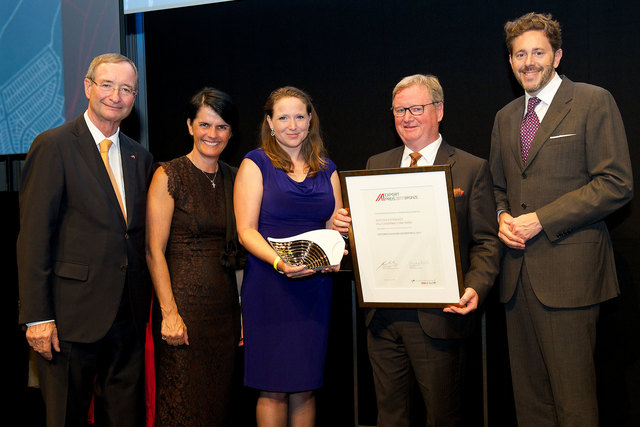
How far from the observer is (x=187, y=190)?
2.56 m

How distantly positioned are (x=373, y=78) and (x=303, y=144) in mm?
1290

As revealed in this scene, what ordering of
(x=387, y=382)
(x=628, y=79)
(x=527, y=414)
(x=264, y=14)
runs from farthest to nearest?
1. (x=264, y=14)
2. (x=628, y=79)
3. (x=527, y=414)
4. (x=387, y=382)

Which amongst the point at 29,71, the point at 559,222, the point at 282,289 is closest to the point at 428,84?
the point at 559,222

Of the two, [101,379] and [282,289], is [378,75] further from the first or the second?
[101,379]

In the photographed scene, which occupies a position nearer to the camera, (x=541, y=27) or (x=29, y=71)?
(x=541, y=27)

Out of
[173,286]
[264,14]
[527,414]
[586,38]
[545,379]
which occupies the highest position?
[264,14]

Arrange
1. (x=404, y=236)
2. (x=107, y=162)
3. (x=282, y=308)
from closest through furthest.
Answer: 1. (x=404, y=236)
2. (x=107, y=162)
3. (x=282, y=308)

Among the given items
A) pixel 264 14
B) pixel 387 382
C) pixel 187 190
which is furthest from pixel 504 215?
pixel 264 14

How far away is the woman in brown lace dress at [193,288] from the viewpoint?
2.50 metres

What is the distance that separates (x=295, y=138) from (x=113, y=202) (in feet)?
2.80

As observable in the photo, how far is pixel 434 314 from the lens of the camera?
87.4 inches

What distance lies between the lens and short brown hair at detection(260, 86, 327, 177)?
2.58 metres

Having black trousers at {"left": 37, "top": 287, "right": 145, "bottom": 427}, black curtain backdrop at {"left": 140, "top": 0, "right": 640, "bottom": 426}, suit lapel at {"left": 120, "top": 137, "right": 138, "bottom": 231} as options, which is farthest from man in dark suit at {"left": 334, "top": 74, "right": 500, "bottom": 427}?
black curtain backdrop at {"left": 140, "top": 0, "right": 640, "bottom": 426}

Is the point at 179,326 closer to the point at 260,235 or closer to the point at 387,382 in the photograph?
the point at 260,235
